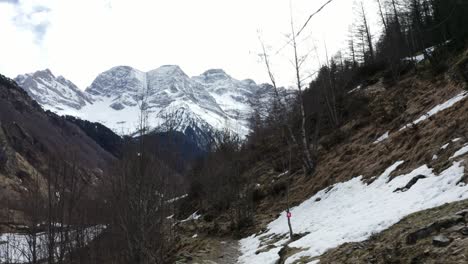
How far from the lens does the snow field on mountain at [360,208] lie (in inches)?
318

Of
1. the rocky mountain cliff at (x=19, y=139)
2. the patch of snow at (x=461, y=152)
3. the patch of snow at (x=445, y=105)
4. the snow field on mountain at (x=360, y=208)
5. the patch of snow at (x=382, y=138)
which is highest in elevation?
the rocky mountain cliff at (x=19, y=139)

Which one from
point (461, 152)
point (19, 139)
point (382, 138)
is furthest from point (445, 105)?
point (19, 139)

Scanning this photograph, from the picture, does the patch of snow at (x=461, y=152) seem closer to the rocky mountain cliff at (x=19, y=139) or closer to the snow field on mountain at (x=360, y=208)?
the snow field on mountain at (x=360, y=208)

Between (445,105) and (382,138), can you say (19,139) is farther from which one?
(445,105)

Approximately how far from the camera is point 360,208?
1102cm

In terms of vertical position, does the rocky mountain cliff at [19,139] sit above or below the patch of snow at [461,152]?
above

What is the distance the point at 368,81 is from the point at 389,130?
17.4 meters

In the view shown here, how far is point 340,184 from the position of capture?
16.4 meters

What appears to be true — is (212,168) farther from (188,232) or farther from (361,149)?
(361,149)

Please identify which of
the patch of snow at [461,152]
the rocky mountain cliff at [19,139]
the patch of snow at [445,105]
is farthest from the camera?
the rocky mountain cliff at [19,139]

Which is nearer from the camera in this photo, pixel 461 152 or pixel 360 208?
pixel 461 152

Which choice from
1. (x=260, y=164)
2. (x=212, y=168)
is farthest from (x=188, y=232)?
(x=260, y=164)

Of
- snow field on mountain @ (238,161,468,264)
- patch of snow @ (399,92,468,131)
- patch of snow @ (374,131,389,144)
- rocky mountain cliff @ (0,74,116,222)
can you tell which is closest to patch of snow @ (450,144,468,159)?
snow field on mountain @ (238,161,468,264)

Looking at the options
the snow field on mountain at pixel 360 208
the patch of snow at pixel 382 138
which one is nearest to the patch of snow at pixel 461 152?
the snow field on mountain at pixel 360 208
